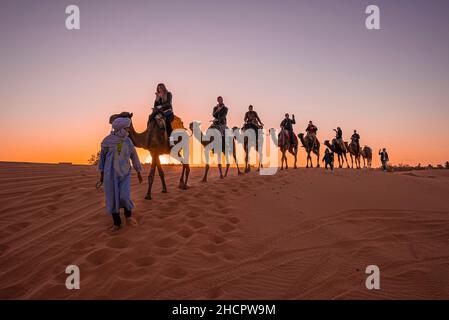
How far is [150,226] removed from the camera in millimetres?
6312

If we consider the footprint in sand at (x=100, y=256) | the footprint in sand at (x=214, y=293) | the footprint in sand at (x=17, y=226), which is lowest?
the footprint in sand at (x=214, y=293)

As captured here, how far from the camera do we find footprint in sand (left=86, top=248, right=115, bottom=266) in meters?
4.98

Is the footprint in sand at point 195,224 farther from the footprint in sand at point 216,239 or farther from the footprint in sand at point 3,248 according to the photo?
the footprint in sand at point 3,248

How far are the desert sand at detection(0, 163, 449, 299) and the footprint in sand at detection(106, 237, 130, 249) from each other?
3 cm

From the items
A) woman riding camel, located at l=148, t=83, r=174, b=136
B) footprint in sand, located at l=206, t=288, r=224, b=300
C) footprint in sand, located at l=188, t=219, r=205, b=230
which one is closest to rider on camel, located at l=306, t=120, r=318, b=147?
woman riding camel, located at l=148, t=83, r=174, b=136

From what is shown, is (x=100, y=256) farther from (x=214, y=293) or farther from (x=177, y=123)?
(x=177, y=123)

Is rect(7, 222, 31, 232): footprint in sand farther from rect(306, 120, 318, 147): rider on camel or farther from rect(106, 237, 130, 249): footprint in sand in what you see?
rect(306, 120, 318, 147): rider on camel

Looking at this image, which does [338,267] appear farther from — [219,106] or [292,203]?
[219,106]

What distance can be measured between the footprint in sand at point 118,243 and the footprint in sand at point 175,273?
1214 millimetres

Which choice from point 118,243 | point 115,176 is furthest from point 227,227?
point 115,176

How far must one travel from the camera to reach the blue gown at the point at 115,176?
236 inches

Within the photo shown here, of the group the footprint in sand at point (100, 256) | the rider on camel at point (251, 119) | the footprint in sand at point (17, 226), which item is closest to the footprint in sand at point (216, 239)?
the footprint in sand at point (100, 256)

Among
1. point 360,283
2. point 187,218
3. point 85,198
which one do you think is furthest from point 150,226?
point 360,283
